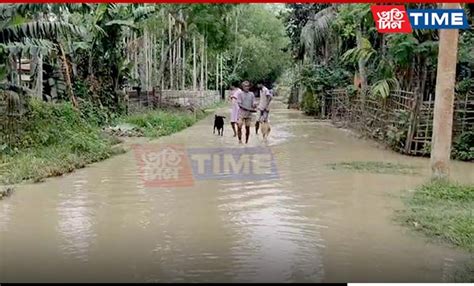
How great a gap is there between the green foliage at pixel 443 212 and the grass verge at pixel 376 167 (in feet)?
6.52

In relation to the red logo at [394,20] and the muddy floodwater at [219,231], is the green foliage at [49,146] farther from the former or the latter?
the red logo at [394,20]

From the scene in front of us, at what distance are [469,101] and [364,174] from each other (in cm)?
428

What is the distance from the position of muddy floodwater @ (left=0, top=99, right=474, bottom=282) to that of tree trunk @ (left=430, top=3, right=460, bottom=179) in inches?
33.5

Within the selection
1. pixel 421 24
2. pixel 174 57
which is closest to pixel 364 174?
pixel 421 24

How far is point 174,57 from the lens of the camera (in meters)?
37.9

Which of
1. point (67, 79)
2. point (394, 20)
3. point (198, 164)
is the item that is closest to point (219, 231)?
point (394, 20)

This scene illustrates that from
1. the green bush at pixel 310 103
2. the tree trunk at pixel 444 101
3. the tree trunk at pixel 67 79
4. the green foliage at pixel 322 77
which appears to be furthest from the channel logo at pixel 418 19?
the green bush at pixel 310 103

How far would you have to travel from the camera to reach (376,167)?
41.5ft

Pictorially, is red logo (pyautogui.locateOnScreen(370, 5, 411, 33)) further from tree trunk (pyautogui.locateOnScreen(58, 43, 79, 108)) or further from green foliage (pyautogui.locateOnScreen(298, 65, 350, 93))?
green foliage (pyautogui.locateOnScreen(298, 65, 350, 93))

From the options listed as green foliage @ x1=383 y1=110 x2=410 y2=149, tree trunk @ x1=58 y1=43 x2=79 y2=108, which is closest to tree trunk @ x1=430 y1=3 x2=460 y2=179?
green foliage @ x1=383 y1=110 x2=410 y2=149

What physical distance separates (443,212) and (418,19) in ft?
12.7

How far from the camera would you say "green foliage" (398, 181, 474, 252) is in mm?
6805

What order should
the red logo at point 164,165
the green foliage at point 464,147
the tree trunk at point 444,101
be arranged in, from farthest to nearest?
the green foliage at point 464,147, the red logo at point 164,165, the tree trunk at point 444,101

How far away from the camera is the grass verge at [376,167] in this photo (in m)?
12.2
